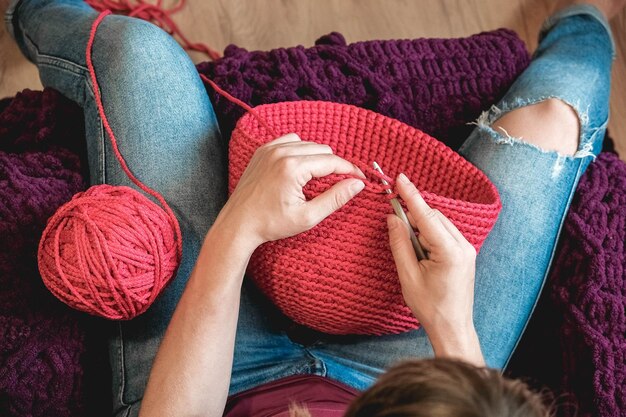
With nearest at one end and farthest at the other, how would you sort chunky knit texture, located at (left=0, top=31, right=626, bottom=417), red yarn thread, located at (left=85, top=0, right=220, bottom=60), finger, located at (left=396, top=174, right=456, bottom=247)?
finger, located at (left=396, top=174, right=456, bottom=247) → chunky knit texture, located at (left=0, top=31, right=626, bottom=417) → red yarn thread, located at (left=85, top=0, right=220, bottom=60)

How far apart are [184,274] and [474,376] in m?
0.43

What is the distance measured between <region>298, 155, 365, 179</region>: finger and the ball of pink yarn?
0.18m

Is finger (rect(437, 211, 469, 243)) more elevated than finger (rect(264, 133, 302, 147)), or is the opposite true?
finger (rect(264, 133, 302, 147))

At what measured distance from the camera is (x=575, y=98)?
83 cm

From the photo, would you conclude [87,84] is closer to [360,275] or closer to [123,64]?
[123,64]

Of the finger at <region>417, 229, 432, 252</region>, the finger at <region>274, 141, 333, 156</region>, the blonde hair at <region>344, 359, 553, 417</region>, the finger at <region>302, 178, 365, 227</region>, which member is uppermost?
the finger at <region>274, 141, 333, 156</region>

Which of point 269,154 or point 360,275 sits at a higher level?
point 269,154

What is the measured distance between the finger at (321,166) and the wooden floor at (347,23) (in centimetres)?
60

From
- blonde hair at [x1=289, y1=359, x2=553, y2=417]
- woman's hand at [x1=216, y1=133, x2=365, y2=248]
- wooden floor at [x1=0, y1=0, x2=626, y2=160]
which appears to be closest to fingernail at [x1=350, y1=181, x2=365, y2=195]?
woman's hand at [x1=216, y1=133, x2=365, y2=248]

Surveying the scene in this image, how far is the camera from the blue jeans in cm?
77

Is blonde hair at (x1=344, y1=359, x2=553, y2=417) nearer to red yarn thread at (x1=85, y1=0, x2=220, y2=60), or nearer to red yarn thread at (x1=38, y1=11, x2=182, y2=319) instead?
red yarn thread at (x1=38, y1=11, x2=182, y2=319)

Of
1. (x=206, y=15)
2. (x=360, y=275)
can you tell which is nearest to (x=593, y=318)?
(x=360, y=275)

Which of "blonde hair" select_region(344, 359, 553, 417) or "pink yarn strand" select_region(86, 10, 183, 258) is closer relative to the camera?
"blonde hair" select_region(344, 359, 553, 417)

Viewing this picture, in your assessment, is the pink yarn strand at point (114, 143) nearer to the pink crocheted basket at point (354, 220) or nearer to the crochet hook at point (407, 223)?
the pink crocheted basket at point (354, 220)
